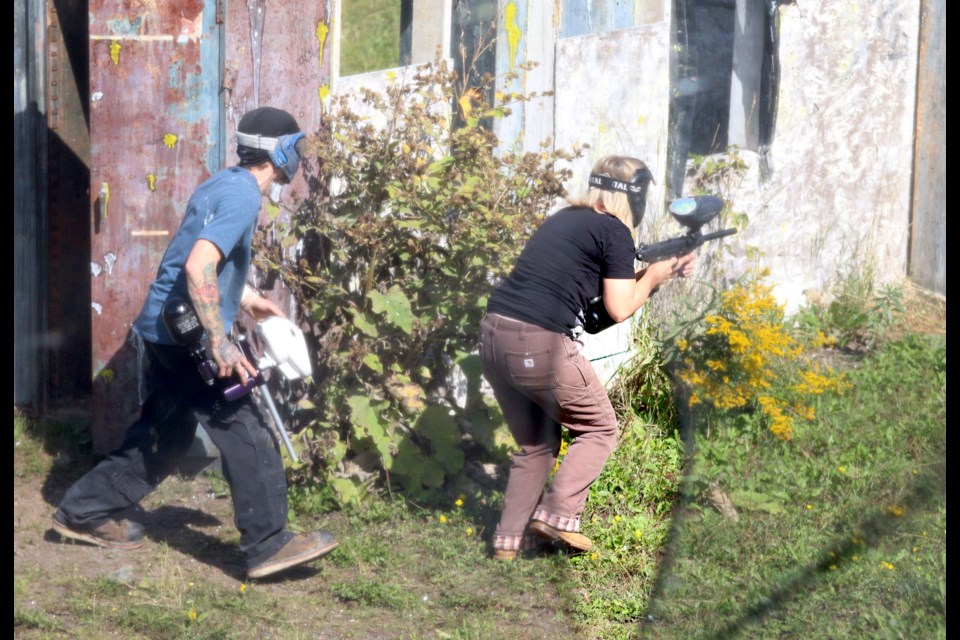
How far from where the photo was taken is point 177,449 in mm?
3930

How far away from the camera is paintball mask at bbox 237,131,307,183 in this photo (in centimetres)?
372

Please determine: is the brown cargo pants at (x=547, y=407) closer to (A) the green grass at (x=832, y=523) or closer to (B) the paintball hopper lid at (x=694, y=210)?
(A) the green grass at (x=832, y=523)

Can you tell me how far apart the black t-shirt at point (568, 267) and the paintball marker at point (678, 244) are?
0.06 m

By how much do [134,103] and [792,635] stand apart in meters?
3.39

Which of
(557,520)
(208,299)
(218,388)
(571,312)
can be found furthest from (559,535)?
(208,299)

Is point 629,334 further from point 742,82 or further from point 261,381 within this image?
point 261,381

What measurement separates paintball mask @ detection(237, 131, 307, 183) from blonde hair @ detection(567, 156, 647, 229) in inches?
41.7

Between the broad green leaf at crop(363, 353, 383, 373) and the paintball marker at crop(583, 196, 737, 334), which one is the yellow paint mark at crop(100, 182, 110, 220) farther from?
the paintball marker at crop(583, 196, 737, 334)

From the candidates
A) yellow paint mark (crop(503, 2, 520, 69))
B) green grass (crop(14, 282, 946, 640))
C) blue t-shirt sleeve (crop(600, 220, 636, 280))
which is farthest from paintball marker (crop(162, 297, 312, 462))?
yellow paint mark (crop(503, 2, 520, 69))

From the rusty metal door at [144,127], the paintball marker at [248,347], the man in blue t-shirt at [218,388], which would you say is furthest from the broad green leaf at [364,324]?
the rusty metal door at [144,127]

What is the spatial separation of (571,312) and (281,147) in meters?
1.22

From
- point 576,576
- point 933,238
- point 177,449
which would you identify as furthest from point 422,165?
point 933,238

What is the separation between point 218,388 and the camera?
12.1ft

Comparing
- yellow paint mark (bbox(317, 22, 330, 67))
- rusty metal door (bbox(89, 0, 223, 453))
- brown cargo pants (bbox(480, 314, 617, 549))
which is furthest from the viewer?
yellow paint mark (bbox(317, 22, 330, 67))
